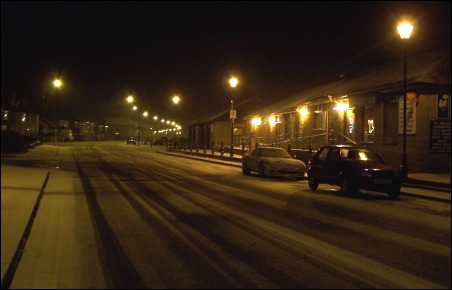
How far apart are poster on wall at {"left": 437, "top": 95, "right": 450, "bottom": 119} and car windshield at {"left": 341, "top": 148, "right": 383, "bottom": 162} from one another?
6702 mm

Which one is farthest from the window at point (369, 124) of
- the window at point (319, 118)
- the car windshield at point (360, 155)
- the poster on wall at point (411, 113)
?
the car windshield at point (360, 155)

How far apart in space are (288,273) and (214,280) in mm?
887

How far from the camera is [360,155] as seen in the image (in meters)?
14.7

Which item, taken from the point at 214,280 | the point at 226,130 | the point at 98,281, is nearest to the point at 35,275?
the point at 98,281

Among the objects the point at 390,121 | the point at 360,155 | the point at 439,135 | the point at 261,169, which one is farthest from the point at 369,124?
the point at 360,155

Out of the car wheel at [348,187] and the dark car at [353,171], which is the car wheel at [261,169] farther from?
the car wheel at [348,187]

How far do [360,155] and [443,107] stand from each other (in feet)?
23.8

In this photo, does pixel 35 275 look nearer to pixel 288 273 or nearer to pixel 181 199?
pixel 288 273

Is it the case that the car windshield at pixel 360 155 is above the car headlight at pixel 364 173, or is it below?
above

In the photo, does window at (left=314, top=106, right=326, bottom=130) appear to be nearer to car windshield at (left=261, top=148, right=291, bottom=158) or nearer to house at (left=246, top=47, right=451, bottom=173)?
house at (left=246, top=47, right=451, bottom=173)

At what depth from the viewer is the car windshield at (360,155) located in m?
14.3

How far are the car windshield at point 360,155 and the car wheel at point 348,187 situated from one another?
680mm

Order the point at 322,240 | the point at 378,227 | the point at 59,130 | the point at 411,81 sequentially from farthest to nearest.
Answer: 1. the point at 59,130
2. the point at 411,81
3. the point at 378,227
4. the point at 322,240

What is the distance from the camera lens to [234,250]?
7.46 meters
